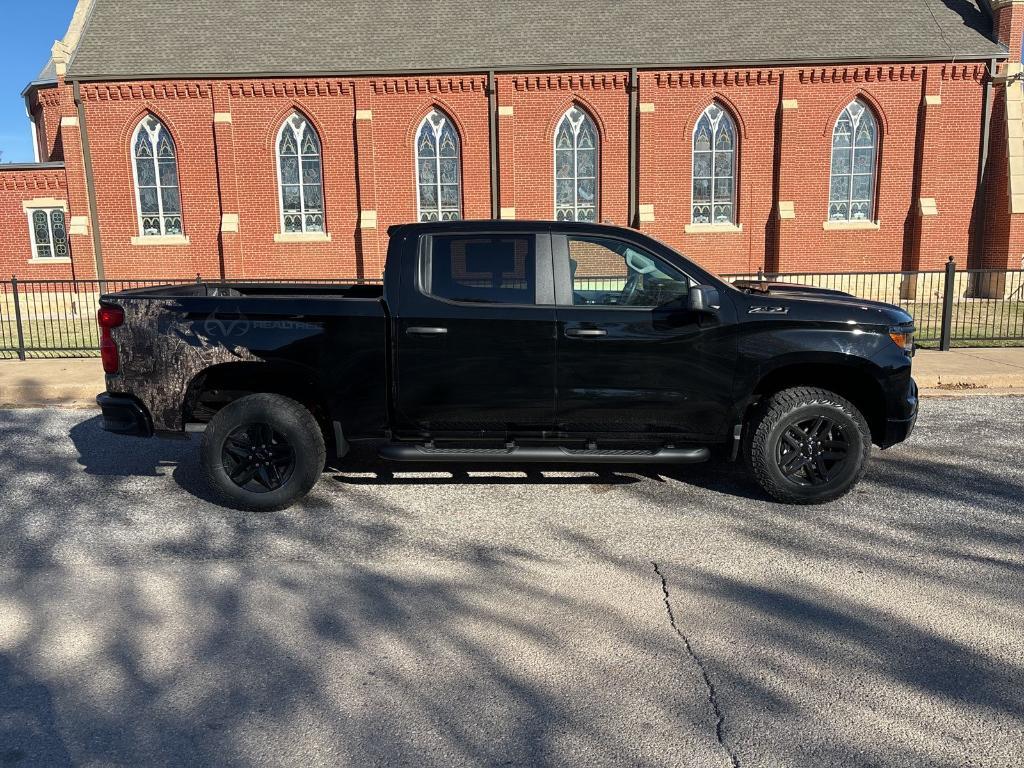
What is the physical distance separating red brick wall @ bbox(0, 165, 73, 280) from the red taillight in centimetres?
1852

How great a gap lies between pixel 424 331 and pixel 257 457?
1.49 meters

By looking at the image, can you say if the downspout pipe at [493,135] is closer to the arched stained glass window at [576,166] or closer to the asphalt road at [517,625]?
the arched stained glass window at [576,166]

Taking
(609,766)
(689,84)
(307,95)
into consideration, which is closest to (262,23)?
(307,95)

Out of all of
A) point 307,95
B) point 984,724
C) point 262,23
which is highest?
point 262,23

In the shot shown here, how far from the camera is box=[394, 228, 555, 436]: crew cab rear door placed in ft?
16.6

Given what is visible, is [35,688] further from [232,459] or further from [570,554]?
[570,554]

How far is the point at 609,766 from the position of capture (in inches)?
100

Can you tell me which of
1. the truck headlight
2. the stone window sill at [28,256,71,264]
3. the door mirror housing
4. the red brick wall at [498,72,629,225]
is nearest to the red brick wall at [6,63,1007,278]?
the red brick wall at [498,72,629,225]

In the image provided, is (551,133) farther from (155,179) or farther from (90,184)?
(90,184)

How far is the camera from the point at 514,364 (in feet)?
16.6

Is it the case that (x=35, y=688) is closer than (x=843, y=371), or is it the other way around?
(x=35, y=688)

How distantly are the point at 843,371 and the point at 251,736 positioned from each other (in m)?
4.45

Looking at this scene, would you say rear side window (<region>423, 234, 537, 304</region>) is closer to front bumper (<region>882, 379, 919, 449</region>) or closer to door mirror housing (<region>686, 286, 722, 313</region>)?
door mirror housing (<region>686, 286, 722, 313</region>)

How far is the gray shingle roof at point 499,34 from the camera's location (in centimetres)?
2022
